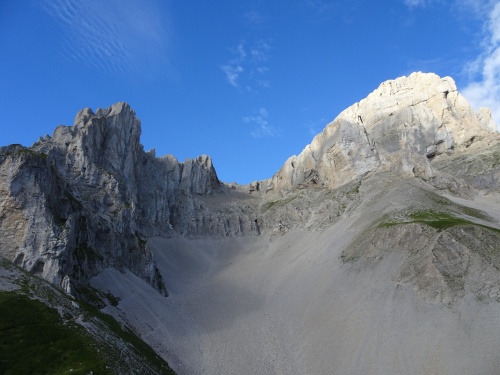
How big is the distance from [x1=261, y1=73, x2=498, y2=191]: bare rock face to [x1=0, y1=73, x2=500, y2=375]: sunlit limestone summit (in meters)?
0.67

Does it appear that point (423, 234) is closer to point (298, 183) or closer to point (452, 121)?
point (298, 183)

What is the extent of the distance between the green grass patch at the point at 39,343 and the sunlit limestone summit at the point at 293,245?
15451mm

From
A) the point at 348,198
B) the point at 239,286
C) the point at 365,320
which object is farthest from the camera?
the point at 348,198

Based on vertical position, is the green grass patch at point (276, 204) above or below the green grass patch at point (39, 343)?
above

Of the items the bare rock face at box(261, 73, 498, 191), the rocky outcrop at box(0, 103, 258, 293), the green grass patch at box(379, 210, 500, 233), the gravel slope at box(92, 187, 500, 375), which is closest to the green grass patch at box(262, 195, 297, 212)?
the rocky outcrop at box(0, 103, 258, 293)

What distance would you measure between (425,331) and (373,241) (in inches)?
1007

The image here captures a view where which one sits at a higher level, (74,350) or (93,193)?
(93,193)

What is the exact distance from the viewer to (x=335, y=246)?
91062 mm

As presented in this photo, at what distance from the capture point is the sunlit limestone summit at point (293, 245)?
193ft

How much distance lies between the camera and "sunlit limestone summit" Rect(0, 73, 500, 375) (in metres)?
58.7

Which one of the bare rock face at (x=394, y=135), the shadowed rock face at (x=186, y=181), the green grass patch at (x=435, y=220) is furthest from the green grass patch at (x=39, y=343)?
the bare rock face at (x=394, y=135)

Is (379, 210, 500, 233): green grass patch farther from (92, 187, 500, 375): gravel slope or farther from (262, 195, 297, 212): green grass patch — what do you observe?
(262, 195, 297, 212): green grass patch

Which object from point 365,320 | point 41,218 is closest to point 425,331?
point 365,320

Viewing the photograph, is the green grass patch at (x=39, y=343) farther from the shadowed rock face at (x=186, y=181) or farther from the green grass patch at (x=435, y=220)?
the green grass patch at (x=435, y=220)
